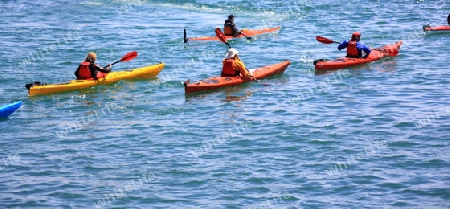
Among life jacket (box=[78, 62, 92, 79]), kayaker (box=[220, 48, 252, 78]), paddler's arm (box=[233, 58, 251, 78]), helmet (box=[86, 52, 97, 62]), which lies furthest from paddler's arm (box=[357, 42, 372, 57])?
life jacket (box=[78, 62, 92, 79])

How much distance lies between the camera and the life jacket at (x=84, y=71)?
1766cm

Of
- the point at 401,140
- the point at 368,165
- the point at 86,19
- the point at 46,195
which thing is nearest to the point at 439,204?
the point at 368,165

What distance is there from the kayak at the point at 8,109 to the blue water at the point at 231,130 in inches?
6.9

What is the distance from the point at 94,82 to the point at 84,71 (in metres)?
0.35

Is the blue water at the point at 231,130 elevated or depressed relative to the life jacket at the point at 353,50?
→ depressed

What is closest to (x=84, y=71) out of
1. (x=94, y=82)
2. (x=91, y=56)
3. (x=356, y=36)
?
(x=94, y=82)

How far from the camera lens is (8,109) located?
15.5 meters

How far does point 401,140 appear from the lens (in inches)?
548

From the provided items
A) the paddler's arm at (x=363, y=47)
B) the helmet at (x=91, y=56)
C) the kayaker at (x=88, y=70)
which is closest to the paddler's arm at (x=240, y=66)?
the kayaker at (x=88, y=70)

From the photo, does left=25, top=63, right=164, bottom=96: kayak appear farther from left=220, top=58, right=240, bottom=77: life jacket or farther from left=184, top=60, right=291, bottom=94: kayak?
left=220, top=58, right=240, bottom=77: life jacket

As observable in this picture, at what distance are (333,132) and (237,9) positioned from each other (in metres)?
18.2

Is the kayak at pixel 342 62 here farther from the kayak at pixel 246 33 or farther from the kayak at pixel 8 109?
the kayak at pixel 8 109

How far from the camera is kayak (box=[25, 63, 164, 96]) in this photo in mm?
17375

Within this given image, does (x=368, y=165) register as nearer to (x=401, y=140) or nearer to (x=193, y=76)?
(x=401, y=140)
